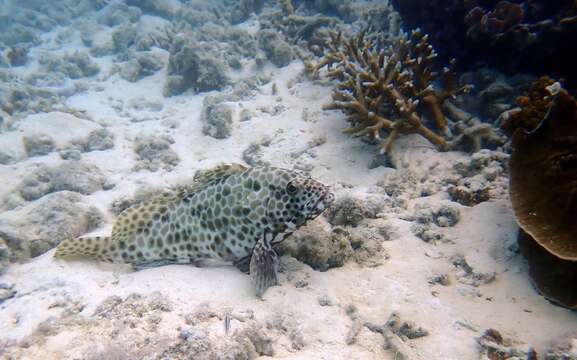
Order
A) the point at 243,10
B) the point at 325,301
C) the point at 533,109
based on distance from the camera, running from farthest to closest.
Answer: the point at 243,10 < the point at 533,109 < the point at 325,301

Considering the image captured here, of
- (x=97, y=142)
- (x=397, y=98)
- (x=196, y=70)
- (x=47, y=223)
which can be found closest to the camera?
(x=47, y=223)

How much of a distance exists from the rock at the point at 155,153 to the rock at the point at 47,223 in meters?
2.03

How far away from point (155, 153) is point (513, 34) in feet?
24.2

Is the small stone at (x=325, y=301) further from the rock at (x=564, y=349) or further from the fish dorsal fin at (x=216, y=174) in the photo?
the rock at (x=564, y=349)

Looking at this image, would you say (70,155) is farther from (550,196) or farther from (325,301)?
(550,196)

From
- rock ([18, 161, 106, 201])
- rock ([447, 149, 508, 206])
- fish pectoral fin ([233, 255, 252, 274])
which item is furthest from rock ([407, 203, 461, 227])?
rock ([18, 161, 106, 201])

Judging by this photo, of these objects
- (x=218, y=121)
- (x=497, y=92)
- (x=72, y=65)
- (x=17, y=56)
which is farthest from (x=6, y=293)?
(x=17, y=56)

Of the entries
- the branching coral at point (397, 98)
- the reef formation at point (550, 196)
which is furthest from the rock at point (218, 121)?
the reef formation at point (550, 196)

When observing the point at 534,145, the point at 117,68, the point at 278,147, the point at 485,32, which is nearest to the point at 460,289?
the point at 534,145

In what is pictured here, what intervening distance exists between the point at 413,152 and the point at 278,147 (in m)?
2.64

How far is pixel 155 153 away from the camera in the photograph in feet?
26.4

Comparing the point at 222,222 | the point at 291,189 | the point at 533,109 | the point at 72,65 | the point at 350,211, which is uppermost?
the point at 533,109

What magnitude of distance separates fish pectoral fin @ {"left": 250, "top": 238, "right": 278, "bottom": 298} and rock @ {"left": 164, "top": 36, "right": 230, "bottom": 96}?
7.73 metres

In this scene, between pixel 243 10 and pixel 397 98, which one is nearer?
pixel 397 98
